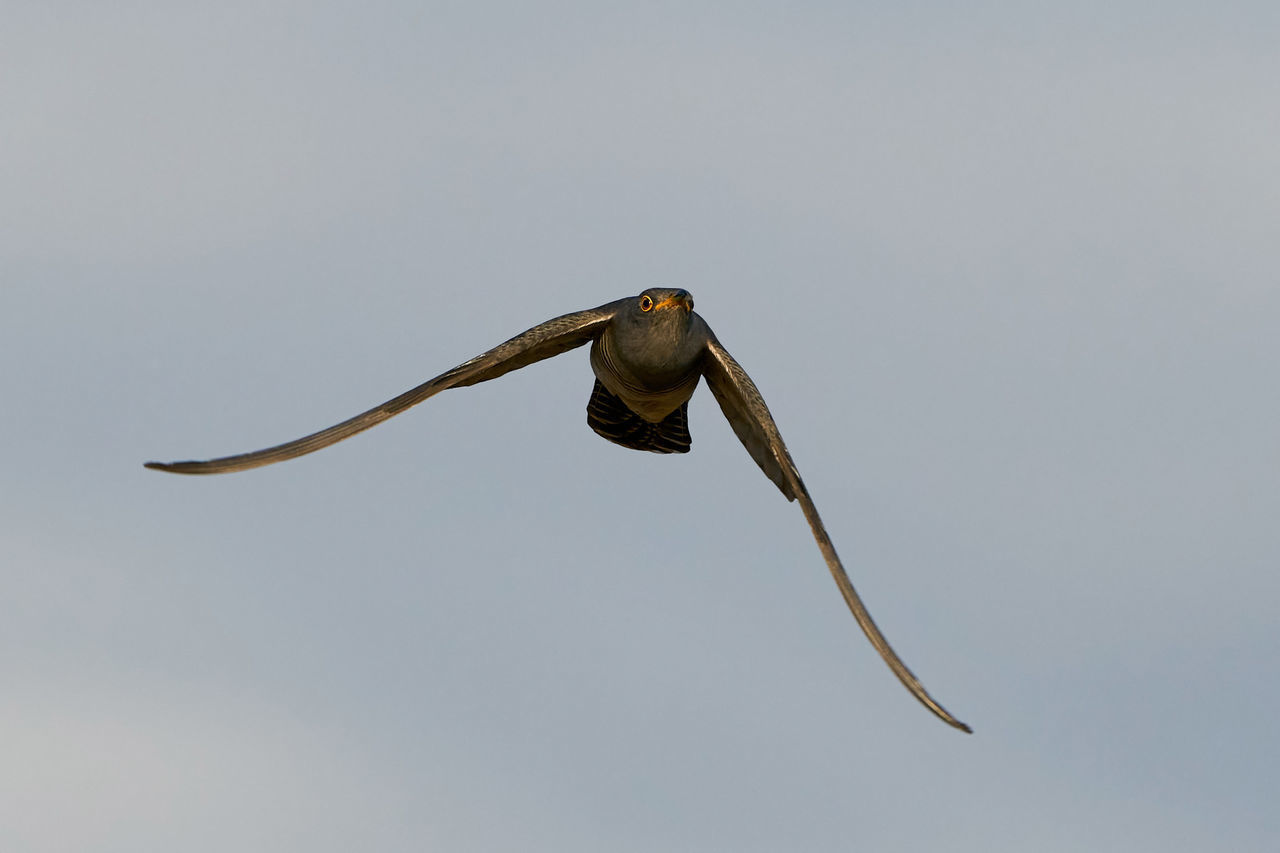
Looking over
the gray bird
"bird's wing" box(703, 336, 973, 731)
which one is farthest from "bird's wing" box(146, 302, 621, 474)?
"bird's wing" box(703, 336, 973, 731)

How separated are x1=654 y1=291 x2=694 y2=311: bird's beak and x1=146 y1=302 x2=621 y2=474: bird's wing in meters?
0.90

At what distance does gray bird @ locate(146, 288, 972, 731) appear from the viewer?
1980cm

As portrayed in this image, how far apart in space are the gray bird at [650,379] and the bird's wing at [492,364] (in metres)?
0.01

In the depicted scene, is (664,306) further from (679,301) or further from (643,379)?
(643,379)

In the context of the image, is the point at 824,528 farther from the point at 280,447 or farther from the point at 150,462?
the point at 150,462

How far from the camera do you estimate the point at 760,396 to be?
67.9 ft

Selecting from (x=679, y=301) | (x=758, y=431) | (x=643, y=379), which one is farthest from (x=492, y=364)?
(x=758, y=431)

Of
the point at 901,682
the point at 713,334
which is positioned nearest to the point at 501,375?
→ the point at 713,334

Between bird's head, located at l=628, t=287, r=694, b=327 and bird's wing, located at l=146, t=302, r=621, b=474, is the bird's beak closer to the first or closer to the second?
bird's head, located at l=628, t=287, r=694, b=327

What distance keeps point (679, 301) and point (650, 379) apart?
3.22 ft

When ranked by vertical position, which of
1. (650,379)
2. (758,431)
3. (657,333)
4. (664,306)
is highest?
(664,306)

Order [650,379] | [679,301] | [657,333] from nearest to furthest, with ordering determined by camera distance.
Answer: [679,301], [657,333], [650,379]

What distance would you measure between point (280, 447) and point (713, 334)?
481 centimetres

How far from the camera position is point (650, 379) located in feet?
66.6
